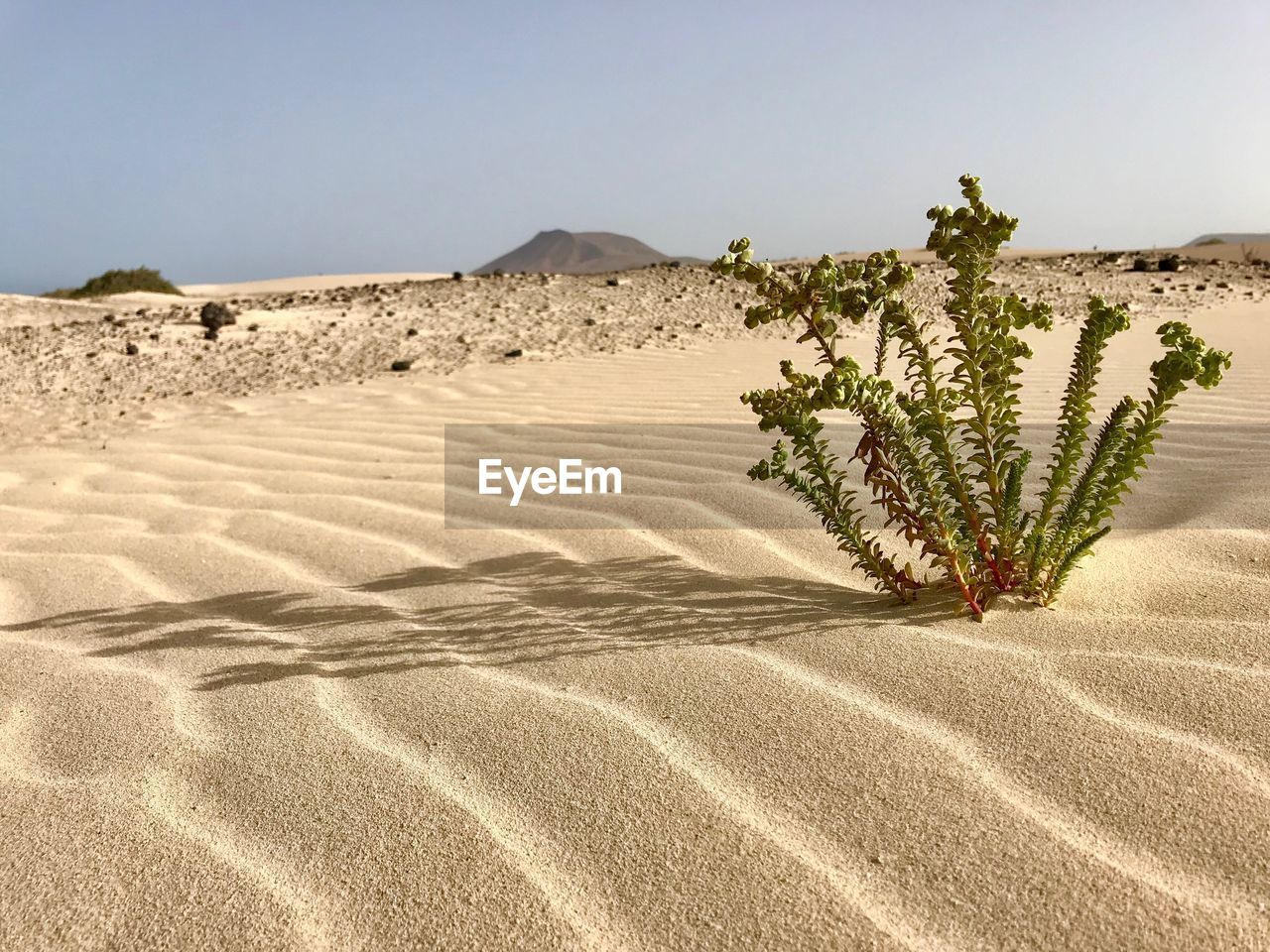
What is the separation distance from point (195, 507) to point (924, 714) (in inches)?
112

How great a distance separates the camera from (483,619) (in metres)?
2.51

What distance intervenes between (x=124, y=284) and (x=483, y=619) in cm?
1544

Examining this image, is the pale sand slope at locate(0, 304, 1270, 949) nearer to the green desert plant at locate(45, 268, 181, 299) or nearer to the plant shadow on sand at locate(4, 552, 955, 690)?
the plant shadow on sand at locate(4, 552, 955, 690)

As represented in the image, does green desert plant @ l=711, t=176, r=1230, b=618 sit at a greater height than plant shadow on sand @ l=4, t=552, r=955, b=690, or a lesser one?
greater

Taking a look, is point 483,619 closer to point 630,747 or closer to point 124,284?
point 630,747

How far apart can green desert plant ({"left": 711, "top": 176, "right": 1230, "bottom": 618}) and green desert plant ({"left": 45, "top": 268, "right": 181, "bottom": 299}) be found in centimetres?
1517

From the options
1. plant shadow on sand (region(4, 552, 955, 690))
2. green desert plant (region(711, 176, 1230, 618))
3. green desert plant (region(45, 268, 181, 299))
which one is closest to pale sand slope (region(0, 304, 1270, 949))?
plant shadow on sand (region(4, 552, 955, 690))

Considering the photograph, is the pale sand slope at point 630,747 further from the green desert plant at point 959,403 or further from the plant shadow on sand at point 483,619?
the green desert plant at point 959,403

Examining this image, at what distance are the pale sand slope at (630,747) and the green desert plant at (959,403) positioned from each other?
0.13m

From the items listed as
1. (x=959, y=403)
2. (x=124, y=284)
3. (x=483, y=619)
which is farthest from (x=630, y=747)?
(x=124, y=284)

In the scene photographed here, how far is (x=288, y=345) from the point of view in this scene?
7.95 meters

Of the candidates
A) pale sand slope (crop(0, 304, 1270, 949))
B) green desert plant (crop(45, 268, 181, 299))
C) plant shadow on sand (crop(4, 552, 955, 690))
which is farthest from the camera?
green desert plant (crop(45, 268, 181, 299))

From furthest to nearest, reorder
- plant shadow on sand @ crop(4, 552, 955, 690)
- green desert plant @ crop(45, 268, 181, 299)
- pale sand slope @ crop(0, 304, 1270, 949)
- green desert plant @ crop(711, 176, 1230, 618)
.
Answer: green desert plant @ crop(45, 268, 181, 299) → plant shadow on sand @ crop(4, 552, 955, 690) → green desert plant @ crop(711, 176, 1230, 618) → pale sand slope @ crop(0, 304, 1270, 949)

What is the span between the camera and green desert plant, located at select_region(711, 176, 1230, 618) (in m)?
1.99
